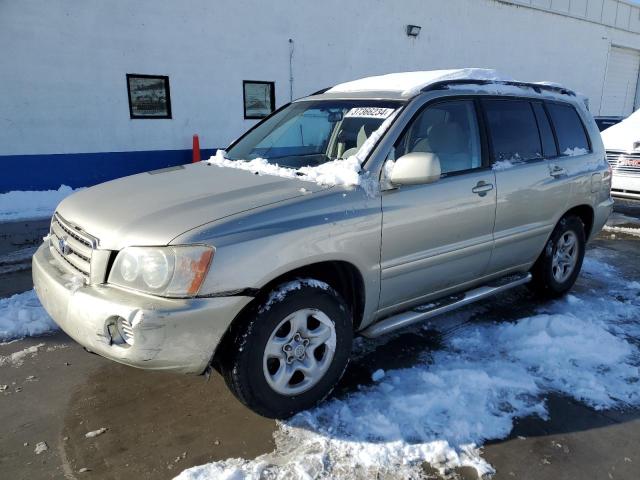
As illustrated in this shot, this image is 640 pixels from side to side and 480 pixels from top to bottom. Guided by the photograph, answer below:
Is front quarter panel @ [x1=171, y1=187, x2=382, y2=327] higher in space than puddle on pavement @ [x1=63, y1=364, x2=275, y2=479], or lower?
higher

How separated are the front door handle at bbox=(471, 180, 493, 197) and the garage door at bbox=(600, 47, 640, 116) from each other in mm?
19887

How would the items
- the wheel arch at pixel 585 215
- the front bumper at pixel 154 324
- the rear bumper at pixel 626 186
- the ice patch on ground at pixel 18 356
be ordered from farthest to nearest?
1. the rear bumper at pixel 626 186
2. the wheel arch at pixel 585 215
3. the ice patch on ground at pixel 18 356
4. the front bumper at pixel 154 324

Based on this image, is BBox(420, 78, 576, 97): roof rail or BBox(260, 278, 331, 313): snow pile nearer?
BBox(260, 278, 331, 313): snow pile

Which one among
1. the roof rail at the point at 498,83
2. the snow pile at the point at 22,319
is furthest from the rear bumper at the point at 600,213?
the snow pile at the point at 22,319

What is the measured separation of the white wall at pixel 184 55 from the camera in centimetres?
827

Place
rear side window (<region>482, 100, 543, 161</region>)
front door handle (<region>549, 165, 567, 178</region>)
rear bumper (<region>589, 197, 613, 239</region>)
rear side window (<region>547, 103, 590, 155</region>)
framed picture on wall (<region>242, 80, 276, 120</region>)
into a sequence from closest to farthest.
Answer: rear side window (<region>482, 100, 543, 161</region>), front door handle (<region>549, 165, 567, 178</region>), rear side window (<region>547, 103, 590, 155</region>), rear bumper (<region>589, 197, 613, 239</region>), framed picture on wall (<region>242, 80, 276, 120</region>)

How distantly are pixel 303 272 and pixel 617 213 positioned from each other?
323 inches

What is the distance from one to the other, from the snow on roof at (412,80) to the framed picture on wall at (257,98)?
690 centimetres

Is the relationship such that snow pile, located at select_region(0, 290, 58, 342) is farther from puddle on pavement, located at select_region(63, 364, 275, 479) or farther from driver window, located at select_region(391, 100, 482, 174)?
driver window, located at select_region(391, 100, 482, 174)

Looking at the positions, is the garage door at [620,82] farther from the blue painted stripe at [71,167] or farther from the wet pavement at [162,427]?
the wet pavement at [162,427]

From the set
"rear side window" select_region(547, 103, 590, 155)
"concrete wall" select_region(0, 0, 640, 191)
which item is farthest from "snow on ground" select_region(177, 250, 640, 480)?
"concrete wall" select_region(0, 0, 640, 191)

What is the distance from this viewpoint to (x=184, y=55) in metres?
9.61

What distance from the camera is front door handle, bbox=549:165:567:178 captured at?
4.17m

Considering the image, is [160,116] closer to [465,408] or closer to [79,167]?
[79,167]
